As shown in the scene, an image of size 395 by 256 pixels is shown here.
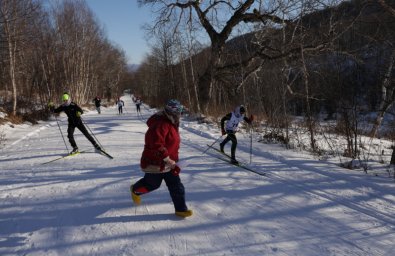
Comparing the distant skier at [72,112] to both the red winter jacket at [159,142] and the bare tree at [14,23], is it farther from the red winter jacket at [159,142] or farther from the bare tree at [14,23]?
the bare tree at [14,23]

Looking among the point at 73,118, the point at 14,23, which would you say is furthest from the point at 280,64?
the point at 14,23

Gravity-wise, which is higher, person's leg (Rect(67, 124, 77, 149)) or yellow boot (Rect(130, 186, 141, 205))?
person's leg (Rect(67, 124, 77, 149))

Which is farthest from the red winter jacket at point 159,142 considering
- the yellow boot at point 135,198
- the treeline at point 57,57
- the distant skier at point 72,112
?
the treeline at point 57,57

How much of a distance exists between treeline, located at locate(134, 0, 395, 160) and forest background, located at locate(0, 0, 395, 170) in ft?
0.16

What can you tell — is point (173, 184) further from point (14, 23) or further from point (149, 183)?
point (14, 23)

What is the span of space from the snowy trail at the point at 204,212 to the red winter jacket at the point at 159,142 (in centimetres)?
80

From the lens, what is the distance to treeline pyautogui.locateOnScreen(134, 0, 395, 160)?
9359 millimetres

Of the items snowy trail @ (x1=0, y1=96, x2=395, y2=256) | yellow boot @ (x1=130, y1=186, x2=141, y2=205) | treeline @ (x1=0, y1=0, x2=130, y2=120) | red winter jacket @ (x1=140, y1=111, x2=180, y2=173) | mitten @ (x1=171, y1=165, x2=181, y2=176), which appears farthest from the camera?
treeline @ (x1=0, y1=0, x2=130, y2=120)

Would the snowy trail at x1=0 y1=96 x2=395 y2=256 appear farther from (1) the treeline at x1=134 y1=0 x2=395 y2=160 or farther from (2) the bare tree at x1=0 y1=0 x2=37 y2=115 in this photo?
(2) the bare tree at x1=0 y1=0 x2=37 y2=115

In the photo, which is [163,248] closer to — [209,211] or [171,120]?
[209,211]

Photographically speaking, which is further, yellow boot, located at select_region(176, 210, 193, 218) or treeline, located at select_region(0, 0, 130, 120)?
treeline, located at select_region(0, 0, 130, 120)

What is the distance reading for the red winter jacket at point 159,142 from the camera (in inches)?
175

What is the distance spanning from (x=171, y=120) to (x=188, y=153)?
5215 millimetres

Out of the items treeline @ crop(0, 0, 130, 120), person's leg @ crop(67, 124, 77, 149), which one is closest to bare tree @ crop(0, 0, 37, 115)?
treeline @ crop(0, 0, 130, 120)
